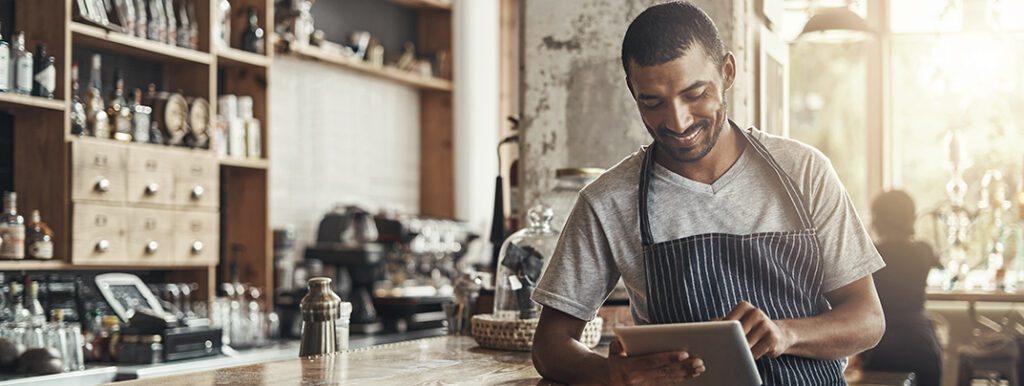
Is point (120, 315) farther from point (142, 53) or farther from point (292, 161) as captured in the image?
point (292, 161)

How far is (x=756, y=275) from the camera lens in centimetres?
197

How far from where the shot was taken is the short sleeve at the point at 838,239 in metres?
1.97

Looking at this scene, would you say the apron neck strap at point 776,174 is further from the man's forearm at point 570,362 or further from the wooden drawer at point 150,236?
the wooden drawer at point 150,236

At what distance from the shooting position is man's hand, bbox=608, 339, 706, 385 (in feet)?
5.85

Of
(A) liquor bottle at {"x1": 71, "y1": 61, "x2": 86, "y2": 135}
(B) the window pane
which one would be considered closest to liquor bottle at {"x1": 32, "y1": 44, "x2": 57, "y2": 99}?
(A) liquor bottle at {"x1": 71, "y1": 61, "x2": 86, "y2": 135}

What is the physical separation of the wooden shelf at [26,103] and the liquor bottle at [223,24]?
1.11m

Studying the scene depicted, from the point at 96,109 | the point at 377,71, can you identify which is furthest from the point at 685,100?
the point at 377,71

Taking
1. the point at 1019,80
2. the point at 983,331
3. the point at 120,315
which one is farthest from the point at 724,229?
the point at 1019,80

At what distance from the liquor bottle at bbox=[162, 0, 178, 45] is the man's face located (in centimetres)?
386

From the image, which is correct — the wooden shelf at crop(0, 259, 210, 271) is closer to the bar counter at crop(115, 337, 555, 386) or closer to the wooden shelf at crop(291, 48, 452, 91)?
the wooden shelf at crop(291, 48, 452, 91)

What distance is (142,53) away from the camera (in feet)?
17.8

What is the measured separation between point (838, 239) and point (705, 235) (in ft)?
0.70

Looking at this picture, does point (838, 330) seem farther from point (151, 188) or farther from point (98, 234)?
point (151, 188)

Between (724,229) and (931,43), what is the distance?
749cm
